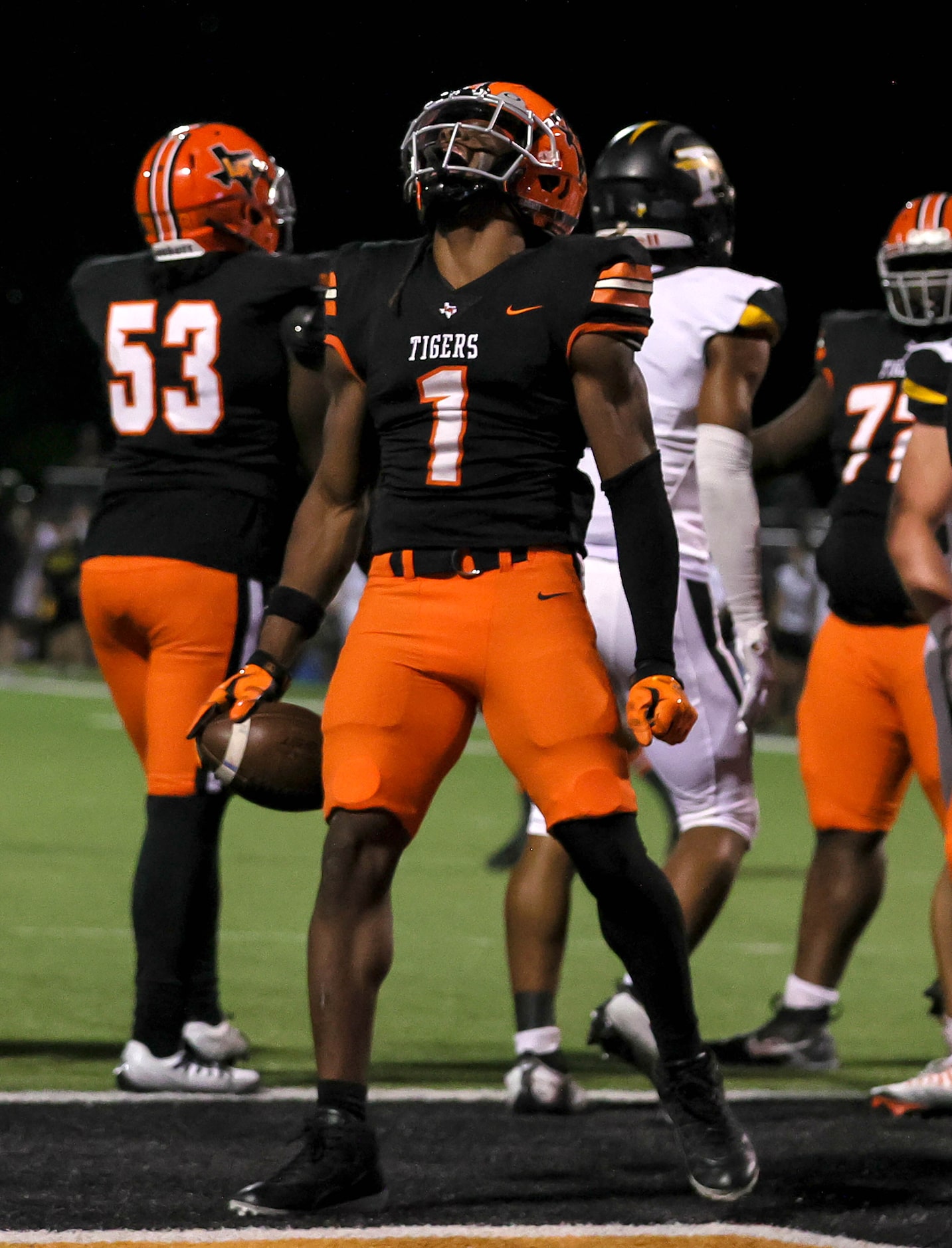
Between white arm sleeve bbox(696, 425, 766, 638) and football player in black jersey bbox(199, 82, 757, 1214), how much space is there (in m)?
1.08

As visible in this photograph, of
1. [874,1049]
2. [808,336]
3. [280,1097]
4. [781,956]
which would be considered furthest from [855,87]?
[280,1097]

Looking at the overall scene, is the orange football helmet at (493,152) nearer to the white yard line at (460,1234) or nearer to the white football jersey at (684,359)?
the white football jersey at (684,359)

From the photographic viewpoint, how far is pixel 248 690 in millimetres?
3902

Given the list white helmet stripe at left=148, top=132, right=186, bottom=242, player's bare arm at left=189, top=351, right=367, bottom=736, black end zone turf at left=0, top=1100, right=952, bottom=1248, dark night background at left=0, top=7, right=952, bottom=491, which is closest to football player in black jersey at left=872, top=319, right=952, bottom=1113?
black end zone turf at left=0, top=1100, right=952, bottom=1248

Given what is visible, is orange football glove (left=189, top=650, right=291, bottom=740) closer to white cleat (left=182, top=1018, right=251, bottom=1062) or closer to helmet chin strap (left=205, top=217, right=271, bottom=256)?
white cleat (left=182, top=1018, right=251, bottom=1062)

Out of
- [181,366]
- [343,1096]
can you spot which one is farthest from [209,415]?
[343,1096]

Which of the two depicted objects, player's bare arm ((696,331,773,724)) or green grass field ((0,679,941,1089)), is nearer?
player's bare arm ((696,331,773,724))

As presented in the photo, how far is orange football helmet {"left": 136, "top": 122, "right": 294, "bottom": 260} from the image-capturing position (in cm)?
499

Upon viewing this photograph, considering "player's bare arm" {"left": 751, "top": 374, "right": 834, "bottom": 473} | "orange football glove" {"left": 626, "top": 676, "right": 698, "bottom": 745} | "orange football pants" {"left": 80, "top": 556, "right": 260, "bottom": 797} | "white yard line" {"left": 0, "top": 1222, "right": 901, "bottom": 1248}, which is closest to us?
"white yard line" {"left": 0, "top": 1222, "right": 901, "bottom": 1248}

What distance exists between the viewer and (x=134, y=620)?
489 centimetres

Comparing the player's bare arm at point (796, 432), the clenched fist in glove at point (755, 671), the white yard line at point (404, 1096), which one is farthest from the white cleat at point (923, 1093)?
the player's bare arm at point (796, 432)

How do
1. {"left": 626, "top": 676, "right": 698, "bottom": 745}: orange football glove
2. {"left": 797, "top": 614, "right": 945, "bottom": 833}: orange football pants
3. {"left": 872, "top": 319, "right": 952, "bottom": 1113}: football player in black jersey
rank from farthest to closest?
{"left": 797, "top": 614, "right": 945, "bottom": 833}: orange football pants < {"left": 872, "top": 319, "right": 952, "bottom": 1113}: football player in black jersey < {"left": 626, "top": 676, "right": 698, "bottom": 745}: orange football glove

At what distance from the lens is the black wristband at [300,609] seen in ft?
13.1

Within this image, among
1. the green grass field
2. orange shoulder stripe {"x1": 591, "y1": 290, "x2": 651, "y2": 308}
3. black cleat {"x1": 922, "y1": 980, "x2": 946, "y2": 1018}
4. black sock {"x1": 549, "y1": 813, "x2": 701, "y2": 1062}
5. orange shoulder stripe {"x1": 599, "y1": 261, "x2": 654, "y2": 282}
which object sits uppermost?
orange shoulder stripe {"x1": 599, "y1": 261, "x2": 654, "y2": 282}
